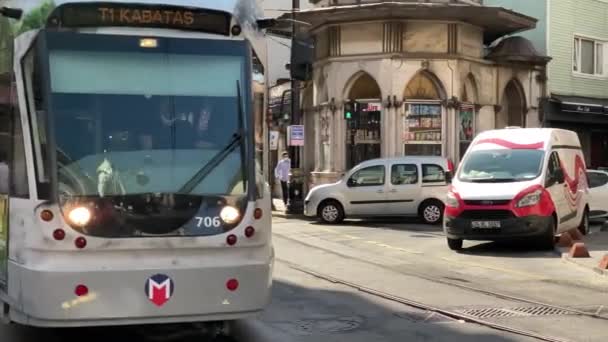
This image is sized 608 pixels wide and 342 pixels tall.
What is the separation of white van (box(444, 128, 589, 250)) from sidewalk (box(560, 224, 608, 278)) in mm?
525

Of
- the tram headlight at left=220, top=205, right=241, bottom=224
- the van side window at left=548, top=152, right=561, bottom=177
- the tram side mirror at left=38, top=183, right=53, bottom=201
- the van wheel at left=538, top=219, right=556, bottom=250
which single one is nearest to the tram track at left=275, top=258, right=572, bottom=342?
the tram headlight at left=220, top=205, right=241, bottom=224

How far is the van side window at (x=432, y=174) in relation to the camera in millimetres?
20500

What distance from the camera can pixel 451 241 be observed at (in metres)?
15.0

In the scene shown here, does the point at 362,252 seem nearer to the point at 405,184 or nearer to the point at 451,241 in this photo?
the point at 451,241

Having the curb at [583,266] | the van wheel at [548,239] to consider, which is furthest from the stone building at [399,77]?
the curb at [583,266]

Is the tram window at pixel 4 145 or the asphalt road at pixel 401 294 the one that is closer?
the tram window at pixel 4 145

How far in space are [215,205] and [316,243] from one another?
1028 centimetres

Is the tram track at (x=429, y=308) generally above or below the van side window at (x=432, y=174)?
below

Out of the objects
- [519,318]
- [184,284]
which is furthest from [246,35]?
[519,318]

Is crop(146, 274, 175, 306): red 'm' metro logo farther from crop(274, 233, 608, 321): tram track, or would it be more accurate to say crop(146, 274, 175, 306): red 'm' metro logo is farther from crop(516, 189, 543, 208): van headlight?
crop(516, 189, 543, 208): van headlight

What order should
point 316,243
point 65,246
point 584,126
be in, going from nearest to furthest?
point 65,246, point 316,243, point 584,126

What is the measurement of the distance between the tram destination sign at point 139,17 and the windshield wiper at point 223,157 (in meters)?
0.54

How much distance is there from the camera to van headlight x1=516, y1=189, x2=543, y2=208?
1414 cm

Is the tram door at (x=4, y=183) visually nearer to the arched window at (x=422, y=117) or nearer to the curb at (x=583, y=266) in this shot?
the curb at (x=583, y=266)
